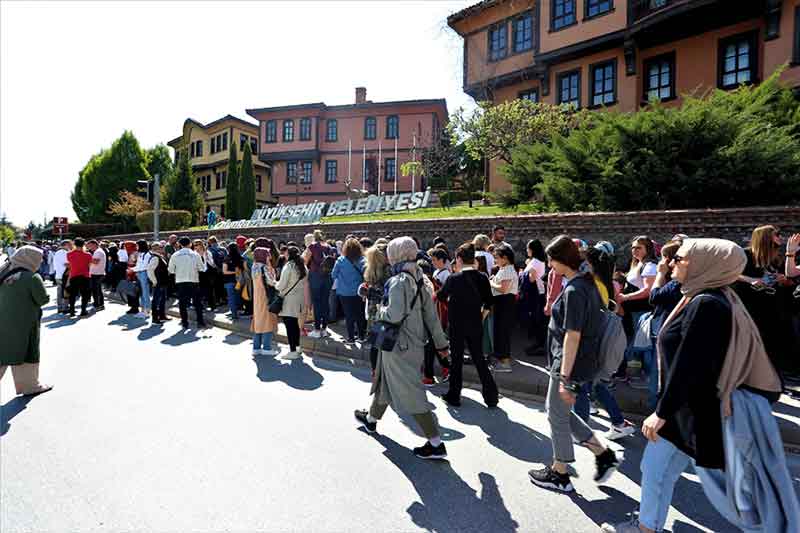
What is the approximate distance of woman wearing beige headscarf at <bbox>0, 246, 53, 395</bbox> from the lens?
553cm

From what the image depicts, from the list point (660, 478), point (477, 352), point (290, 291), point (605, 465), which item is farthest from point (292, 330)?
point (660, 478)

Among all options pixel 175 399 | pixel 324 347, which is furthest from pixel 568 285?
pixel 324 347

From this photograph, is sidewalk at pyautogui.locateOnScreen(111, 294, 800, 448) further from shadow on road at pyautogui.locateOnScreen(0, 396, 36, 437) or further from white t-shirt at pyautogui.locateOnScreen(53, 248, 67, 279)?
white t-shirt at pyautogui.locateOnScreen(53, 248, 67, 279)

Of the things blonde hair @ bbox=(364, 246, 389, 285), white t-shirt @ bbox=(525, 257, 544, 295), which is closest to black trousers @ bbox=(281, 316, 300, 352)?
blonde hair @ bbox=(364, 246, 389, 285)

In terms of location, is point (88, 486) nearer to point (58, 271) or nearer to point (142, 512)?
point (142, 512)

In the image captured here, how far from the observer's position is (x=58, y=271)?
12.7 metres

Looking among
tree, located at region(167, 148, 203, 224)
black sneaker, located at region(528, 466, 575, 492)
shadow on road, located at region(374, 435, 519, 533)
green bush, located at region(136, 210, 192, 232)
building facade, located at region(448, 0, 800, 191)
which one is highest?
building facade, located at region(448, 0, 800, 191)

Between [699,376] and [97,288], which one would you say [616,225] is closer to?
[699,376]

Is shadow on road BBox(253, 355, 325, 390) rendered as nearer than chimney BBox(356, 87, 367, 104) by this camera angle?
Yes

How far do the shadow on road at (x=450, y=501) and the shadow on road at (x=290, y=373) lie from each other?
2.53 m

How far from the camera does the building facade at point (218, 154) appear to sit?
43.1m

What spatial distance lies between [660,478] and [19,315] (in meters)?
6.81

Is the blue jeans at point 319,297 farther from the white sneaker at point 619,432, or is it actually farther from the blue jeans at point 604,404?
the white sneaker at point 619,432

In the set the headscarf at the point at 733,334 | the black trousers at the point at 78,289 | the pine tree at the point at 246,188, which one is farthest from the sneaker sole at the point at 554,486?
the pine tree at the point at 246,188
